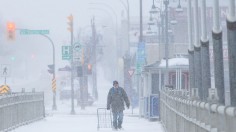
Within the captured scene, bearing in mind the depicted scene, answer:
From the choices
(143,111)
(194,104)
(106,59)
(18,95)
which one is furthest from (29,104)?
(106,59)

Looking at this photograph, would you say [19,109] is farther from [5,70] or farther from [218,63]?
[218,63]

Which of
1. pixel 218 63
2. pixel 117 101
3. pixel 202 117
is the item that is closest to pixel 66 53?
pixel 117 101

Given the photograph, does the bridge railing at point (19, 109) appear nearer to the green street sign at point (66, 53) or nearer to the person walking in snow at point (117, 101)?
the person walking in snow at point (117, 101)

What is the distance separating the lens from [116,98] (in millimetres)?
27391

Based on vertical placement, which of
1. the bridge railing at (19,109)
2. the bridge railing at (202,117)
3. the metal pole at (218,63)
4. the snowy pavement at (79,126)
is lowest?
the snowy pavement at (79,126)

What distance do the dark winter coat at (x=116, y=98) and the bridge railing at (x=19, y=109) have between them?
10.4ft

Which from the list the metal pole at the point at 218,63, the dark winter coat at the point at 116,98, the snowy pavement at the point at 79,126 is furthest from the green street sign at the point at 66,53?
the metal pole at the point at 218,63

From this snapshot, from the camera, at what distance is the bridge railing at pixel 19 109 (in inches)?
1017

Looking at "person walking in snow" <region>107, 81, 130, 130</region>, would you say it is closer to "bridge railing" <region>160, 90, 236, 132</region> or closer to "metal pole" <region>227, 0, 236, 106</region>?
"bridge railing" <region>160, 90, 236, 132</region>

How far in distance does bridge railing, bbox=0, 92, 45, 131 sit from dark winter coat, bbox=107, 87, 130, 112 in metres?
3.18

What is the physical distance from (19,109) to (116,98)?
454cm

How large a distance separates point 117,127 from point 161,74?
10390mm

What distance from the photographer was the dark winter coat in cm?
2720

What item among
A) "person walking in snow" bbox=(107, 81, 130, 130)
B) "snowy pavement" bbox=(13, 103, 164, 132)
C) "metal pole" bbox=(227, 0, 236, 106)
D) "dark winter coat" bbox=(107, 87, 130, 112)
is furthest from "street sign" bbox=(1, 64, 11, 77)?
"metal pole" bbox=(227, 0, 236, 106)
